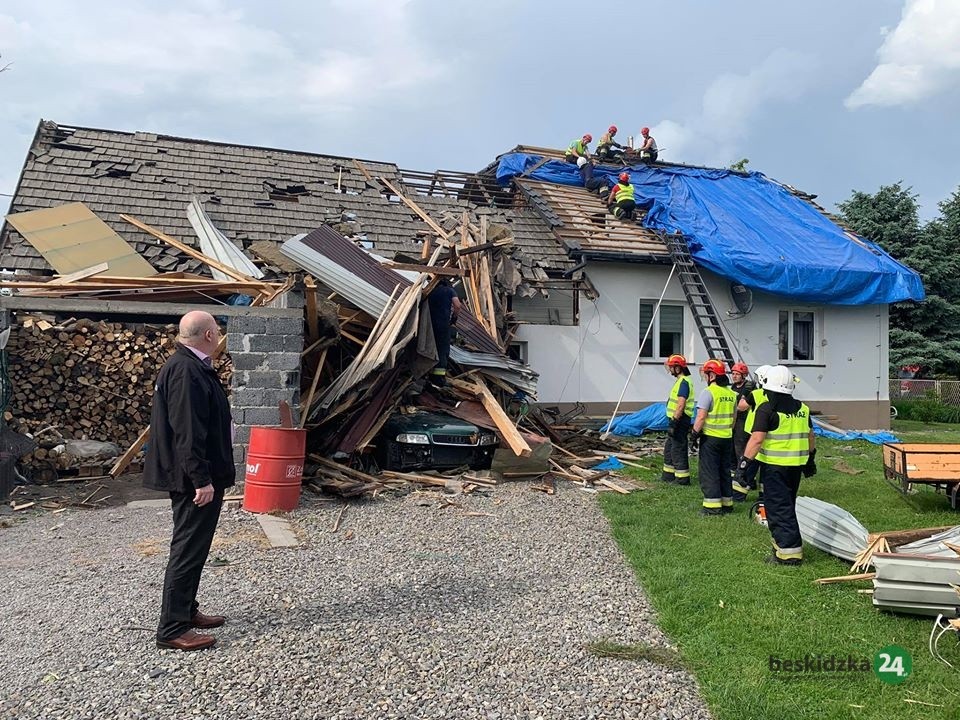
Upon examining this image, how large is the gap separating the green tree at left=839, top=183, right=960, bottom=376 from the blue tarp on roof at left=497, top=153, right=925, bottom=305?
954 centimetres

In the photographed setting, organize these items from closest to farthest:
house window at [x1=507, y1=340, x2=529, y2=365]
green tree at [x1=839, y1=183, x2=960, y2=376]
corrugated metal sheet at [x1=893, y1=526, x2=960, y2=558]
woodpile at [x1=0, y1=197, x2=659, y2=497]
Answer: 1. corrugated metal sheet at [x1=893, y1=526, x2=960, y2=558]
2. woodpile at [x1=0, y1=197, x2=659, y2=497]
3. house window at [x1=507, y1=340, x2=529, y2=365]
4. green tree at [x1=839, y1=183, x2=960, y2=376]

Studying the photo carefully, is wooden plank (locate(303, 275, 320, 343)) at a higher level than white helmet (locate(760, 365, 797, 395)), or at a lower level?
higher

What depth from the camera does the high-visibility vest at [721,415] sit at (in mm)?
7906

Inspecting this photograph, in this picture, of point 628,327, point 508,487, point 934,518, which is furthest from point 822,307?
point 508,487

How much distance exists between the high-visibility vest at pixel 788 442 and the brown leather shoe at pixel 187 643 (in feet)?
14.5

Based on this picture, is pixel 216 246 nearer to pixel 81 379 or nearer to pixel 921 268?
pixel 81 379

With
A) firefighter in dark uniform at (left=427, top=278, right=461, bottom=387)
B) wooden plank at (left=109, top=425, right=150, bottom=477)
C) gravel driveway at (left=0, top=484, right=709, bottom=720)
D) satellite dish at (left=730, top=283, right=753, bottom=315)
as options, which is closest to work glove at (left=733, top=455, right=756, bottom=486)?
gravel driveway at (left=0, top=484, right=709, bottom=720)

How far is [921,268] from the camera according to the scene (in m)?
A: 25.2

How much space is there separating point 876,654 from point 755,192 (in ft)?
51.6

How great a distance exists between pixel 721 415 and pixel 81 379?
7770 mm

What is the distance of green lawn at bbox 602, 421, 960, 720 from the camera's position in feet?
12.1

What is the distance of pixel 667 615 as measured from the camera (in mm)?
4844

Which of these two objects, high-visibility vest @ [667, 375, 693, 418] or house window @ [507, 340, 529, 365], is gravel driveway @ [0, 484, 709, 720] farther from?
house window @ [507, 340, 529, 365]

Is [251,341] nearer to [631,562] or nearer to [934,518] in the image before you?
[631,562]
